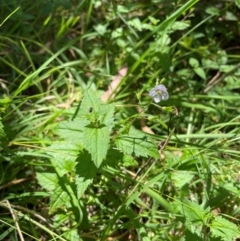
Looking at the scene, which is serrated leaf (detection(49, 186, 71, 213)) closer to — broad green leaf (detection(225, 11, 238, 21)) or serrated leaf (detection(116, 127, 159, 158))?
serrated leaf (detection(116, 127, 159, 158))

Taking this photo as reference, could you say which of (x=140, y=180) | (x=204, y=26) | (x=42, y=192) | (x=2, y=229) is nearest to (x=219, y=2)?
(x=204, y=26)

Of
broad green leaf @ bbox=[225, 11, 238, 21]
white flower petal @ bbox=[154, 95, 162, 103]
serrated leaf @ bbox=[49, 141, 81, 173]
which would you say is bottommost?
serrated leaf @ bbox=[49, 141, 81, 173]

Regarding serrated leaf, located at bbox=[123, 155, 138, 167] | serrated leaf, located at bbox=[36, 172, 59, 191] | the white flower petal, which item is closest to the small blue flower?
the white flower petal

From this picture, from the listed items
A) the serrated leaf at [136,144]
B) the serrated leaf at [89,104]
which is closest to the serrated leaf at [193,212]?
the serrated leaf at [136,144]

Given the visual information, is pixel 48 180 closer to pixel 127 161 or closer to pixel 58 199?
pixel 58 199

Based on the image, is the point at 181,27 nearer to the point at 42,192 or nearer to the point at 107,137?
the point at 107,137

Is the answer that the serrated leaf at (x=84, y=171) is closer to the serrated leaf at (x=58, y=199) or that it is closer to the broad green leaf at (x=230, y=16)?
the serrated leaf at (x=58, y=199)

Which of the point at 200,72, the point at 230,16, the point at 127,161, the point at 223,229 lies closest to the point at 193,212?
the point at 223,229
